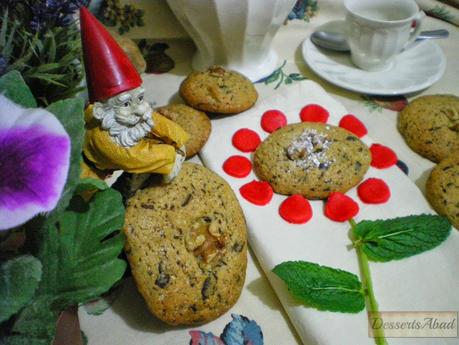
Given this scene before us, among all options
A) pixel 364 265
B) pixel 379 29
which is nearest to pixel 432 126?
pixel 379 29

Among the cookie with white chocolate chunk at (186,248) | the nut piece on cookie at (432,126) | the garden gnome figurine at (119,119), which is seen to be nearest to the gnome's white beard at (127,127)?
the garden gnome figurine at (119,119)

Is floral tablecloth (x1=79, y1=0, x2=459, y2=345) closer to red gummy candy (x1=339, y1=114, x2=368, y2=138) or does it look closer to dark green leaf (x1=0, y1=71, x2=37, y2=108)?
red gummy candy (x1=339, y1=114, x2=368, y2=138)

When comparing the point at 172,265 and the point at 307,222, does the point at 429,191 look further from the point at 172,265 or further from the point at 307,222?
the point at 172,265

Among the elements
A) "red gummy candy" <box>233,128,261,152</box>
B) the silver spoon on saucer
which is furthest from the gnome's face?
the silver spoon on saucer

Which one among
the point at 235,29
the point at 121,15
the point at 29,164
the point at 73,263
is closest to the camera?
the point at 29,164

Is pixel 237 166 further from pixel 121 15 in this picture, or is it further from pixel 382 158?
pixel 121 15

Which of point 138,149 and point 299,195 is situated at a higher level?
point 138,149
